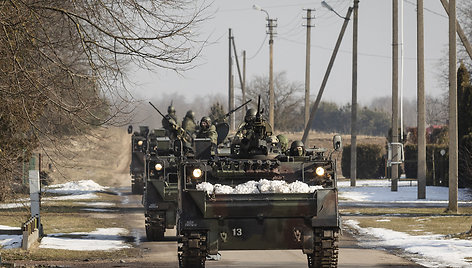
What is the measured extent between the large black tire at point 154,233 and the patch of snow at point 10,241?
2.64 meters

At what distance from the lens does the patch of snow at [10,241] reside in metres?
20.9

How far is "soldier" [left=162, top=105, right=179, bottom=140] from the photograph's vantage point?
27781mm

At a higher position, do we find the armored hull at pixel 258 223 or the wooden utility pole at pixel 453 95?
the wooden utility pole at pixel 453 95

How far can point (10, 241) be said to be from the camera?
2181 cm

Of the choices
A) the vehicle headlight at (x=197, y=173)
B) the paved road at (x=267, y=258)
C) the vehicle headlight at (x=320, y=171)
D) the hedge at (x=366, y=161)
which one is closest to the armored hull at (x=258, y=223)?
the vehicle headlight at (x=197, y=173)

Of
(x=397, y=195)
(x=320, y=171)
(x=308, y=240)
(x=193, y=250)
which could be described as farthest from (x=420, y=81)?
(x=193, y=250)

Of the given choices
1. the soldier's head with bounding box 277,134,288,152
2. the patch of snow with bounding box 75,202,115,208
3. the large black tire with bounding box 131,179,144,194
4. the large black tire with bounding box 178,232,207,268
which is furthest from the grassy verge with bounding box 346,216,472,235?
the large black tire with bounding box 131,179,144,194

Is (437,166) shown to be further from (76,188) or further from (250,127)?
(250,127)

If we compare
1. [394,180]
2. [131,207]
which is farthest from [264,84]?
[131,207]

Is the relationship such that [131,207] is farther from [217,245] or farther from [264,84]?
[264,84]

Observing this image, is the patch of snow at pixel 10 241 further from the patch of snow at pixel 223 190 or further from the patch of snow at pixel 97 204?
the patch of snow at pixel 97 204

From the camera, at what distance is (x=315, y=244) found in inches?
627

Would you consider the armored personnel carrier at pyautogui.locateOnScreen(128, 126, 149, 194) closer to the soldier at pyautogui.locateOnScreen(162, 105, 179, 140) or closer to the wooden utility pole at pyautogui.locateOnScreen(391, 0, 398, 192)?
the soldier at pyautogui.locateOnScreen(162, 105, 179, 140)

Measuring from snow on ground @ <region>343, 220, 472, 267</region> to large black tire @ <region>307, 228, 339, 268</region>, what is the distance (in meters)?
2.67
